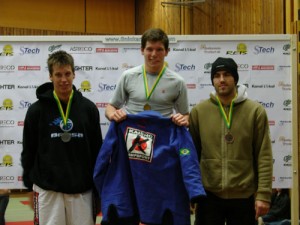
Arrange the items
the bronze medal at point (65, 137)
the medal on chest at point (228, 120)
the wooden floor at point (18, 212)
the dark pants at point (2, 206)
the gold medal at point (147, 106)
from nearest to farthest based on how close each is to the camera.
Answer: the bronze medal at point (65, 137)
the medal on chest at point (228, 120)
the gold medal at point (147, 106)
the dark pants at point (2, 206)
the wooden floor at point (18, 212)

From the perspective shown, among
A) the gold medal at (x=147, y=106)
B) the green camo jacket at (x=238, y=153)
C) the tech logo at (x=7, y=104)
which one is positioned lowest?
the green camo jacket at (x=238, y=153)

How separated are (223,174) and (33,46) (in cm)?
275

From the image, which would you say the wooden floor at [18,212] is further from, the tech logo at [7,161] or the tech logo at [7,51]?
the tech logo at [7,51]

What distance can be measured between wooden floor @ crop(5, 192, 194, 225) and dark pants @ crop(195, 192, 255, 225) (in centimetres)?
318

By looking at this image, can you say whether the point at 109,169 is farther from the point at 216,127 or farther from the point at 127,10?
the point at 127,10

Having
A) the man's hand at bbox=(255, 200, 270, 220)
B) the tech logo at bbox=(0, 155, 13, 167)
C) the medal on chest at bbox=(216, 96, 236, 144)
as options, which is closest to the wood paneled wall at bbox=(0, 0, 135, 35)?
the tech logo at bbox=(0, 155, 13, 167)

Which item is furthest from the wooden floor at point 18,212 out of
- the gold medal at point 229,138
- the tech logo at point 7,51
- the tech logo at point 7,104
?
the gold medal at point 229,138

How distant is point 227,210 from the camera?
3.12 m

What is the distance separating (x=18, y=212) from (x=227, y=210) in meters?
5.40

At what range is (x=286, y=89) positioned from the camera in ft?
15.3

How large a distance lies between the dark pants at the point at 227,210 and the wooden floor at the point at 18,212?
318 cm

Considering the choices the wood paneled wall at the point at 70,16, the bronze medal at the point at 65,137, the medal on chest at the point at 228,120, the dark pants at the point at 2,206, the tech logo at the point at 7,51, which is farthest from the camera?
the wood paneled wall at the point at 70,16

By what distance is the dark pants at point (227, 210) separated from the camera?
121 inches

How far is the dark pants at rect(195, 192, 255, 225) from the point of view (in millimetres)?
3066
